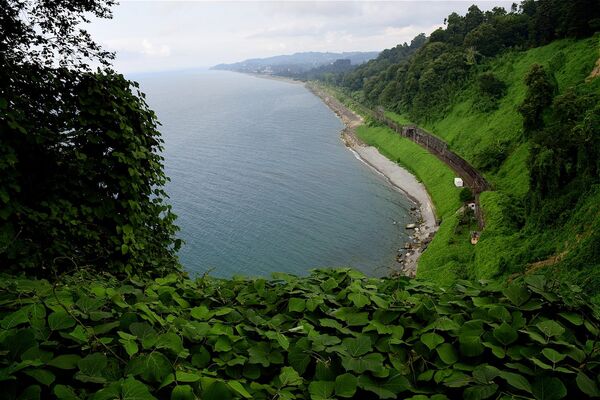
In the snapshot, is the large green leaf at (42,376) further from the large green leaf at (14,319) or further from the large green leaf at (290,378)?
the large green leaf at (290,378)

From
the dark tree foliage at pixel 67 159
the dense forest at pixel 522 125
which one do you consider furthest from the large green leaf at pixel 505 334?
the dense forest at pixel 522 125

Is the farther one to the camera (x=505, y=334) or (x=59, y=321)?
(x=505, y=334)

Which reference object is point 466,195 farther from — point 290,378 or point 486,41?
point 486,41

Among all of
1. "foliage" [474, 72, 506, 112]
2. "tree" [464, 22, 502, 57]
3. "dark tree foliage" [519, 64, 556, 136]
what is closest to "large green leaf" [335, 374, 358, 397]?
"dark tree foliage" [519, 64, 556, 136]

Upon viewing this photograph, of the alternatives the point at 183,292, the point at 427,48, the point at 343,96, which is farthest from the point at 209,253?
the point at 343,96

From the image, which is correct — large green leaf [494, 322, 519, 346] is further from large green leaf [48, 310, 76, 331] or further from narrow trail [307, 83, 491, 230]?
narrow trail [307, 83, 491, 230]

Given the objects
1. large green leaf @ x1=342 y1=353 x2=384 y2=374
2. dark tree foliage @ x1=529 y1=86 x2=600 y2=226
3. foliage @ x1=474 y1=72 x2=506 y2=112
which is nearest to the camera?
large green leaf @ x1=342 y1=353 x2=384 y2=374

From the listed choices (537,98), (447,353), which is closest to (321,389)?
(447,353)
